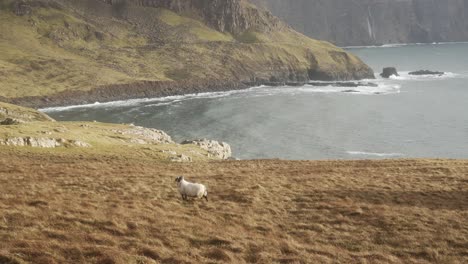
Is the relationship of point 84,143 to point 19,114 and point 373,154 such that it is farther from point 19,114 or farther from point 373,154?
point 373,154

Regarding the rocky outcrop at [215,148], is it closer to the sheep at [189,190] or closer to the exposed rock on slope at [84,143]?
the exposed rock on slope at [84,143]

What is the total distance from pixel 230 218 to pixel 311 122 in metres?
124

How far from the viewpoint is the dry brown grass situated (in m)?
20.0

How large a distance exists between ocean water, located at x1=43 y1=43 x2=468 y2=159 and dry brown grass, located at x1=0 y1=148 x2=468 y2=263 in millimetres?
67813

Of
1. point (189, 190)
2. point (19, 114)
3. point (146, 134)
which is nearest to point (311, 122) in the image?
point (146, 134)

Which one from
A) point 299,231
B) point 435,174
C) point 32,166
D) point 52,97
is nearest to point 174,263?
point 299,231

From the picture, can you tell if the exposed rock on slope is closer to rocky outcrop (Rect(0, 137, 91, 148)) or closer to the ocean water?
rocky outcrop (Rect(0, 137, 91, 148))

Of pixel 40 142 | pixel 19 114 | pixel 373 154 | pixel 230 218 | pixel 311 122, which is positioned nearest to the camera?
pixel 230 218

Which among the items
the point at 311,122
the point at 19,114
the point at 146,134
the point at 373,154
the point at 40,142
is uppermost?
the point at 40,142

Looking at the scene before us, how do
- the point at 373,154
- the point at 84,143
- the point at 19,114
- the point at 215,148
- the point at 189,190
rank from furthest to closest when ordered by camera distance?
the point at 373,154
the point at 19,114
the point at 215,148
the point at 84,143
the point at 189,190

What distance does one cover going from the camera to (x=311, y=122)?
148 meters

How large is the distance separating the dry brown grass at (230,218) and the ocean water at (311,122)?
6781 centimetres

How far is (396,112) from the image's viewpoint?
16388cm

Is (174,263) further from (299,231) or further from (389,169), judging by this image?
(389,169)
